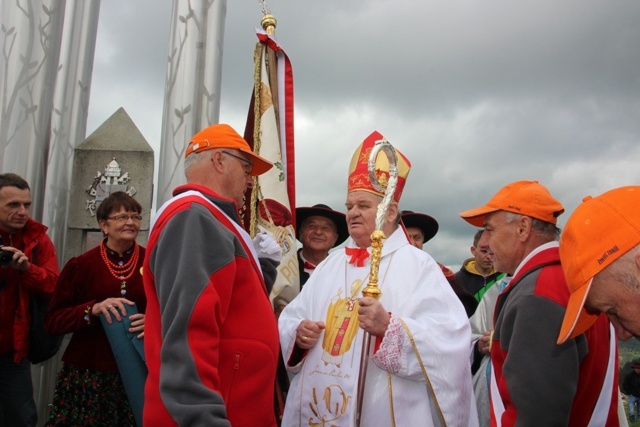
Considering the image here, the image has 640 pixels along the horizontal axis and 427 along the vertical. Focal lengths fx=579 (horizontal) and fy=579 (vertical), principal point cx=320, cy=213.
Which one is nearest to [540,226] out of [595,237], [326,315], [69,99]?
[595,237]

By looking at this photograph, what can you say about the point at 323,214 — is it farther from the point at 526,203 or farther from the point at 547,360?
the point at 547,360

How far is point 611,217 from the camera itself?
1.47 metres

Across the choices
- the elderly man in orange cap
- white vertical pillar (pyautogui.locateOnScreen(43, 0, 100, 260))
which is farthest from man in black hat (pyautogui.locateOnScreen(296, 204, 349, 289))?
white vertical pillar (pyautogui.locateOnScreen(43, 0, 100, 260))

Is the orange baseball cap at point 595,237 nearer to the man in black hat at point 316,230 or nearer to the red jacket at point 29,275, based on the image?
the red jacket at point 29,275

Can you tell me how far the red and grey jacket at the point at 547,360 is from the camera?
2.03m

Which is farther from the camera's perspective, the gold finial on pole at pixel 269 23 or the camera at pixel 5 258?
the gold finial on pole at pixel 269 23

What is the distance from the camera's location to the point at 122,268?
3746 millimetres

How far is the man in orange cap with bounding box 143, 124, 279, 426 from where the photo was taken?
1991 mm

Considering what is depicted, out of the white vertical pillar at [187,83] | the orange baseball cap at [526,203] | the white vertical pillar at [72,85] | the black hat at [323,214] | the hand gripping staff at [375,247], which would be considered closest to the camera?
the orange baseball cap at [526,203]

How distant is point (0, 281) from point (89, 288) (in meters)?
0.70

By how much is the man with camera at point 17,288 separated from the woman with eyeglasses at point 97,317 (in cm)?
33

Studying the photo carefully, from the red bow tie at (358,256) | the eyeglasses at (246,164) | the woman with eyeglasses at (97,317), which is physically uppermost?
the eyeglasses at (246,164)

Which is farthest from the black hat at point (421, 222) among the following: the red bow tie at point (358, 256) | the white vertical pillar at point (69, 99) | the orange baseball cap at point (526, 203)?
the white vertical pillar at point (69, 99)

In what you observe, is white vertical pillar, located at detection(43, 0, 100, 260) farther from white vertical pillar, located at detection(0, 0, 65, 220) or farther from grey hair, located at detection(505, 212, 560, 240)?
grey hair, located at detection(505, 212, 560, 240)
